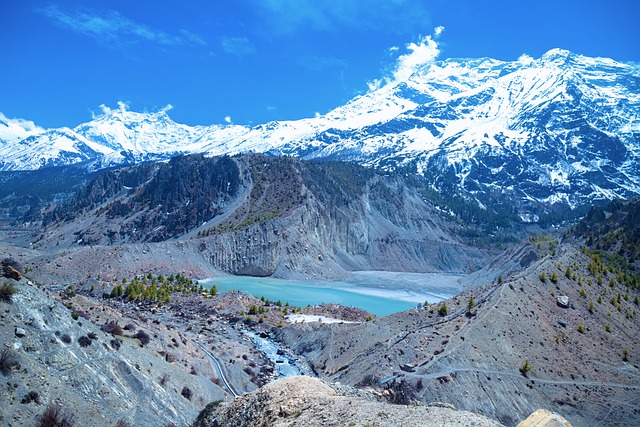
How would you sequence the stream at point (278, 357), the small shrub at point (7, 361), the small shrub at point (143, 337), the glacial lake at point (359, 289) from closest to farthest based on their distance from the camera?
the small shrub at point (7, 361) → the small shrub at point (143, 337) → the stream at point (278, 357) → the glacial lake at point (359, 289)

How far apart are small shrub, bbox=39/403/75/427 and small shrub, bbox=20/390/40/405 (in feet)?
1.99

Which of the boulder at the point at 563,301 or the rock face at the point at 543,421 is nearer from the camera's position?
the rock face at the point at 543,421

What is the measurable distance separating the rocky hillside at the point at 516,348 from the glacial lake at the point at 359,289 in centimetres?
3646

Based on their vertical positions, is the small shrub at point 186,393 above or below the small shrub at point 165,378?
below

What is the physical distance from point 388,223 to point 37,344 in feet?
527

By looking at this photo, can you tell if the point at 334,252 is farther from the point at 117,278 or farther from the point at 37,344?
the point at 37,344

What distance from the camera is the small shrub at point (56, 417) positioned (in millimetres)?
20344

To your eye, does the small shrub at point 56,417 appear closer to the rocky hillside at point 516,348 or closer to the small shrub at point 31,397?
the small shrub at point 31,397

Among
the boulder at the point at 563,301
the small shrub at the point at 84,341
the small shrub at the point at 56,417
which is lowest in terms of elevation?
the small shrub at the point at 56,417

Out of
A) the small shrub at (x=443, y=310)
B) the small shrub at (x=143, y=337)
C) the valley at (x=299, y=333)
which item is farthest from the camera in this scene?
the small shrub at (x=443, y=310)

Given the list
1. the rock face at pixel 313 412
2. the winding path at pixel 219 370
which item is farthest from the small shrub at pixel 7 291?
the winding path at pixel 219 370

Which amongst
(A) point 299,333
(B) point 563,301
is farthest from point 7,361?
(B) point 563,301

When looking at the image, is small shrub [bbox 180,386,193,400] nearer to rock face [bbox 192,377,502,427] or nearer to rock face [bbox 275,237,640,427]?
rock face [bbox 192,377,502,427]

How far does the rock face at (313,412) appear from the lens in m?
16.4
